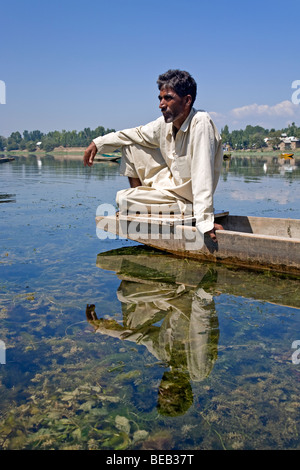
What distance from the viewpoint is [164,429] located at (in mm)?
1982

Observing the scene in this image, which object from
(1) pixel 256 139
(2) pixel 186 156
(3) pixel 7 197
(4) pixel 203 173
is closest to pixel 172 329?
(4) pixel 203 173

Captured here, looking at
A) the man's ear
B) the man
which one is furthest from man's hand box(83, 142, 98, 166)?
the man's ear

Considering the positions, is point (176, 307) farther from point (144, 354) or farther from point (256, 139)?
point (256, 139)

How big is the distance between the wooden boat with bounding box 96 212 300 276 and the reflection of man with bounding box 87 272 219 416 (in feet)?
2.49

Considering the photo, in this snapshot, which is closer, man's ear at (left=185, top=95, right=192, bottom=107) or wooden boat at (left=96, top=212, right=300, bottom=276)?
wooden boat at (left=96, top=212, right=300, bottom=276)

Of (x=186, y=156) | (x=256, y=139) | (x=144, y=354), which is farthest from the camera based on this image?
(x=256, y=139)

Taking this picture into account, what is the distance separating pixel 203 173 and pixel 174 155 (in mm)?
555

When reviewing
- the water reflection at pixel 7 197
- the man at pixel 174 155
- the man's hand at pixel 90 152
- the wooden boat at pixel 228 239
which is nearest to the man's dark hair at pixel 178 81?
the man at pixel 174 155

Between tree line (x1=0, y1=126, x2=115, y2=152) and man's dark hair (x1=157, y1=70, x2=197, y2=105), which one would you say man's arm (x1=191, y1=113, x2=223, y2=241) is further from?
tree line (x1=0, y1=126, x2=115, y2=152)

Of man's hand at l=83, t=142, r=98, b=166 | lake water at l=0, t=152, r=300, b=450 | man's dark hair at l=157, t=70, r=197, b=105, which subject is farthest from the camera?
man's hand at l=83, t=142, r=98, b=166

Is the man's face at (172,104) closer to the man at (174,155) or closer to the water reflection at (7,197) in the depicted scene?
the man at (174,155)

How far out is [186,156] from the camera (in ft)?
15.6

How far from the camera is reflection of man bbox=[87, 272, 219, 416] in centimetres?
234
